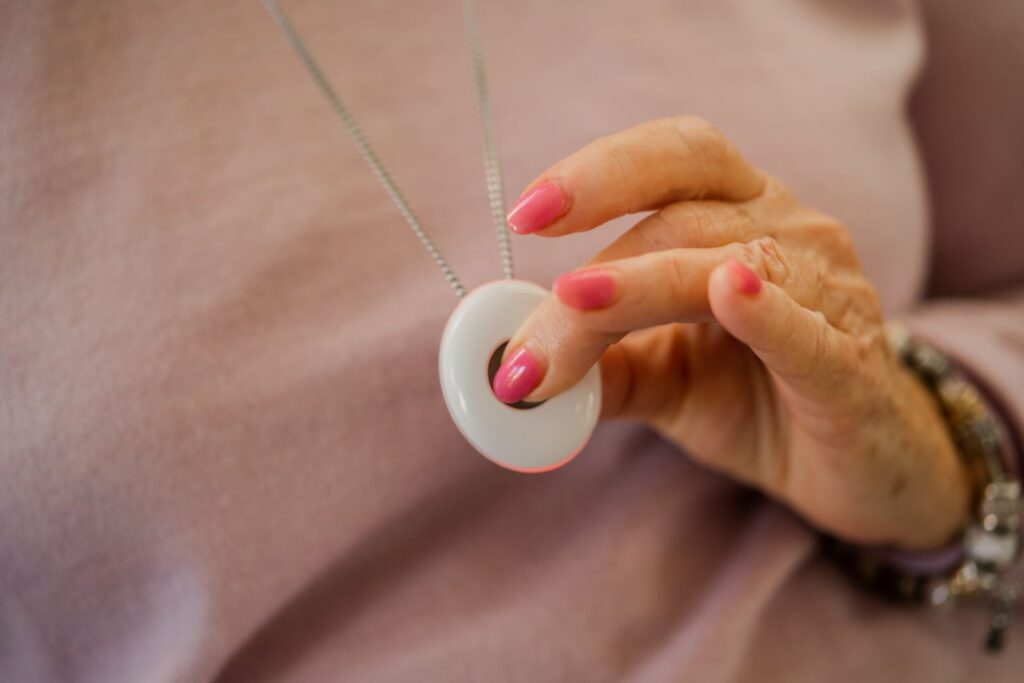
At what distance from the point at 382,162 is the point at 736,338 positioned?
274 mm

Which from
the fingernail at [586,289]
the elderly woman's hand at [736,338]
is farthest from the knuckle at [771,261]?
the fingernail at [586,289]

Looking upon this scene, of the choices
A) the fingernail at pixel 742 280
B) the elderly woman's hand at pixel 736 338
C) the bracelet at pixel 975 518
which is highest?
the fingernail at pixel 742 280

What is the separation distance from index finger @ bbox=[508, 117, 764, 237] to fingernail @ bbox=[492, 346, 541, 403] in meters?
0.06

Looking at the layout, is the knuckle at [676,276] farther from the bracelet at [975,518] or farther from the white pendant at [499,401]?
the bracelet at [975,518]

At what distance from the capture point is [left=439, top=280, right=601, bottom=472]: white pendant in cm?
37

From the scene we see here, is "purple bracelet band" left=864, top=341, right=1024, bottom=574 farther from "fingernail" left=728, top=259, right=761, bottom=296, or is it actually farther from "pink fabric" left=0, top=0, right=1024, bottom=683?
"fingernail" left=728, top=259, right=761, bottom=296

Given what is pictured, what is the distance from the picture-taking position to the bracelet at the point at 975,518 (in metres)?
0.55

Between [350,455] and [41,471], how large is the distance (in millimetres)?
172

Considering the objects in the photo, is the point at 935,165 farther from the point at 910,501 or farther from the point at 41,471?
the point at 41,471

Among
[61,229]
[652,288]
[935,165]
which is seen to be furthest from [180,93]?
[935,165]

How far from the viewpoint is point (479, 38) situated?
583 millimetres

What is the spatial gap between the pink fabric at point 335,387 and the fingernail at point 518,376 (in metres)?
0.13

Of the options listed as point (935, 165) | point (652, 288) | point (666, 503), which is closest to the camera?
point (652, 288)

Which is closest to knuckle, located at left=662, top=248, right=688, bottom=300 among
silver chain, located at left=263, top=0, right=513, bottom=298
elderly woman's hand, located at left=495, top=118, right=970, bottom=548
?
elderly woman's hand, located at left=495, top=118, right=970, bottom=548
